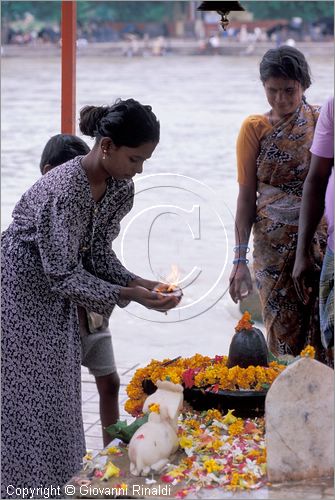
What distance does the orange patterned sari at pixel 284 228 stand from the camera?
3.40 meters

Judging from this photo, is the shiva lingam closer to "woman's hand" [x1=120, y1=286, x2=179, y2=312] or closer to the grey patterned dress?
the grey patterned dress

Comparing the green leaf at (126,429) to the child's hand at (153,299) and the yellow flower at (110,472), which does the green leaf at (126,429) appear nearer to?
the yellow flower at (110,472)

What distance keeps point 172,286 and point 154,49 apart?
3841 centimetres

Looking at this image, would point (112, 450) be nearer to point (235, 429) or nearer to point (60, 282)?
point (235, 429)

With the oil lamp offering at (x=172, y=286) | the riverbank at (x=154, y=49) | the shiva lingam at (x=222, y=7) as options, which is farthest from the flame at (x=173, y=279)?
the riverbank at (x=154, y=49)

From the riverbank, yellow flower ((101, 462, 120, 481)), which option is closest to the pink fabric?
yellow flower ((101, 462, 120, 481))

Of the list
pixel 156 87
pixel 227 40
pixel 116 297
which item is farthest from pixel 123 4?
pixel 116 297

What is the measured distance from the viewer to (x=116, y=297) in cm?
266

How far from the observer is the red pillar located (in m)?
3.94

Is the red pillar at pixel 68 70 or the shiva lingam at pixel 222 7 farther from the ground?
→ the shiva lingam at pixel 222 7

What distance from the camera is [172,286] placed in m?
2.72

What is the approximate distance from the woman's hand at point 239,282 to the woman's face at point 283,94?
569 mm

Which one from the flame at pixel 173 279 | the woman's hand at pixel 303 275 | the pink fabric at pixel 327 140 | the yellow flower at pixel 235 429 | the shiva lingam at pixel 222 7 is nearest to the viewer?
the yellow flower at pixel 235 429

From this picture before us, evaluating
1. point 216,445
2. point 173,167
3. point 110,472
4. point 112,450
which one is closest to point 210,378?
point 216,445
